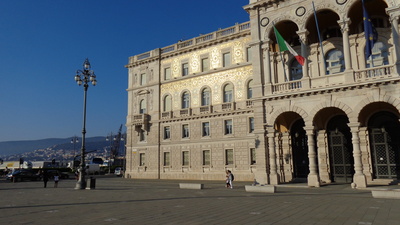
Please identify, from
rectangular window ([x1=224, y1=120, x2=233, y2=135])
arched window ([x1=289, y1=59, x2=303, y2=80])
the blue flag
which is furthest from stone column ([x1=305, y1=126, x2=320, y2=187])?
rectangular window ([x1=224, y1=120, x2=233, y2=135])

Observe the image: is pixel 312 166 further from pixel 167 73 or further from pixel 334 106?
pixel 167 73

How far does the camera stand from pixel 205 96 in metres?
38.5

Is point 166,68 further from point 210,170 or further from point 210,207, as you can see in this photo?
point 210,207

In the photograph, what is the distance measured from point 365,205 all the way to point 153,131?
3175 centimetres

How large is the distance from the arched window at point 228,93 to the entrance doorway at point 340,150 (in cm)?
1252

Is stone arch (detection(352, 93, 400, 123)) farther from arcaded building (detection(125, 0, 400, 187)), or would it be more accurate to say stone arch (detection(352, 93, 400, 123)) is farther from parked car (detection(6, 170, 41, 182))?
parked car (detection(6, 170, 41, 182))

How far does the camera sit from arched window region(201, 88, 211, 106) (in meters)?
38.2

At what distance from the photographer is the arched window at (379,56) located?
24516 millimetres

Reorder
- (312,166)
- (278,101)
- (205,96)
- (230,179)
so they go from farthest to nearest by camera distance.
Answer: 1. (205,96)
2. (278,101)
3. (230,179)
4. (312,166)

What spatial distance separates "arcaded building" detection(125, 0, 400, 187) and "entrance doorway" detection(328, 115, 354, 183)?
78mm

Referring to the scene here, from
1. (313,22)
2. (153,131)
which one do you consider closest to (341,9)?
(313,22)

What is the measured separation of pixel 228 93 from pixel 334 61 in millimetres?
12952

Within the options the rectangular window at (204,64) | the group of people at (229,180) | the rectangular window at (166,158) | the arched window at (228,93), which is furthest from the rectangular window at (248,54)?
the rectangular window at (166,158)

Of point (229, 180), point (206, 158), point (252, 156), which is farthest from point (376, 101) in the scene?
point (206, 158)
